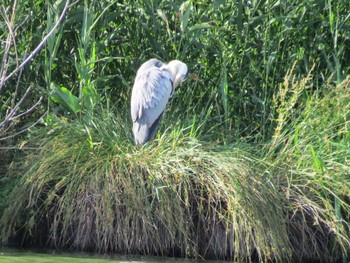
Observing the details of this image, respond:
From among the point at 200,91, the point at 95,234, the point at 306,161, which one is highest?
the point at 200,91

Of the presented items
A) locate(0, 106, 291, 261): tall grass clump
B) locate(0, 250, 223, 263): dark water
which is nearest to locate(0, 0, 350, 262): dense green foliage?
locate(0, 106, 291, 261): tall grass clump

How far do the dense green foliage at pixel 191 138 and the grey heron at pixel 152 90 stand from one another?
6.9 inches

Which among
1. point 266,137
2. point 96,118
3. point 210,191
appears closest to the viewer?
point 210,191

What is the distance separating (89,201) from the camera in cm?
602

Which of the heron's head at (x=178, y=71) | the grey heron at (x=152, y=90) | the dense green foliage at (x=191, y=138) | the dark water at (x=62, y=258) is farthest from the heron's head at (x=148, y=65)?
the dark water at (x=62, y=258)

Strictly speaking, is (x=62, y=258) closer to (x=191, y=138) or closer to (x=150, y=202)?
(x=150, y=202)

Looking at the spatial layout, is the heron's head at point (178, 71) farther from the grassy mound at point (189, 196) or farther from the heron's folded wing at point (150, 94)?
the grassy mound at point (189, 196)

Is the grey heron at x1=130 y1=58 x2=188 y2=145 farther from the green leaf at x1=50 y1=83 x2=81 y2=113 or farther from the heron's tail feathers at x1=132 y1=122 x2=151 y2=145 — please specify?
the green leaf at x1=50 y1=83 x2=81 y2=113

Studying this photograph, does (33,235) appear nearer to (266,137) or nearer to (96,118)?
(96,118)

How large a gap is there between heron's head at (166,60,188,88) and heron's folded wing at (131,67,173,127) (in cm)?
4

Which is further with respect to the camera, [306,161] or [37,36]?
[37,36]

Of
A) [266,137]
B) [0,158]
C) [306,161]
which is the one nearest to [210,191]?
[306,161]

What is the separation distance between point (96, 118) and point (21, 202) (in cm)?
94

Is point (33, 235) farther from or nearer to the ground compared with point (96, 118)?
nearer to the ground
